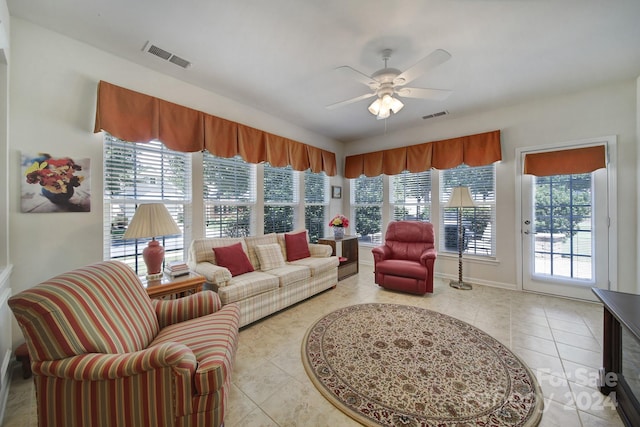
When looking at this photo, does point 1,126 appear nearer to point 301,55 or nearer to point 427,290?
point 301,55

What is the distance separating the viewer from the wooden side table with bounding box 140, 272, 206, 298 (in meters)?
2.09

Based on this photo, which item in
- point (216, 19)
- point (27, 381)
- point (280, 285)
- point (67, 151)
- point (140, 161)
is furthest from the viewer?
point (280, 285)

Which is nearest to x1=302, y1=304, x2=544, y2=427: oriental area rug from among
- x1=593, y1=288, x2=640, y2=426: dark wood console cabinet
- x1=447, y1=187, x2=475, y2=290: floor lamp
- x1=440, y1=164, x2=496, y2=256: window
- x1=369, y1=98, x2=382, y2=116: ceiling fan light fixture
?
x1=593, y1=288, x2=640, y2=426: dark wood console cabinet

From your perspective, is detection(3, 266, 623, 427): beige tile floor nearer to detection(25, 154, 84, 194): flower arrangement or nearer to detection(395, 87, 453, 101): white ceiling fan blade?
detection(25, 154, 84, 194): flower arrangement

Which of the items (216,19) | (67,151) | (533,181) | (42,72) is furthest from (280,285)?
(533,181)

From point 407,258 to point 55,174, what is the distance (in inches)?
167

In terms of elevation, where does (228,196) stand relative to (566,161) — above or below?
below

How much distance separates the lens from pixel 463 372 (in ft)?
6.06

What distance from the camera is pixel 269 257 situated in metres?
3.22

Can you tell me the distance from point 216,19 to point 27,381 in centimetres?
313

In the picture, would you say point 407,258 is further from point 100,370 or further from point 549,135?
point 100,370

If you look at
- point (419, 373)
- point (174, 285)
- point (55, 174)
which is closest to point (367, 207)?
point (419, 373)

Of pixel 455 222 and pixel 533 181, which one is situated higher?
pixel 533 181

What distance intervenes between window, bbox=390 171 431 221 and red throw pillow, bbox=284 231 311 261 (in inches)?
84.1
